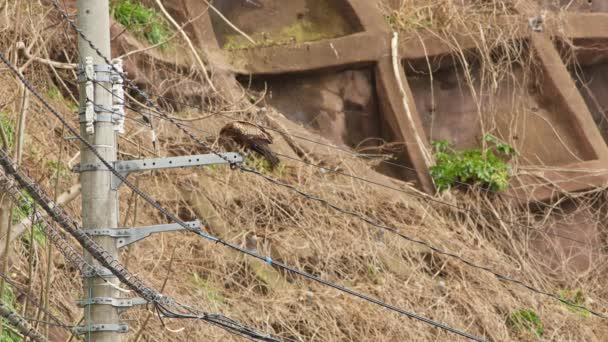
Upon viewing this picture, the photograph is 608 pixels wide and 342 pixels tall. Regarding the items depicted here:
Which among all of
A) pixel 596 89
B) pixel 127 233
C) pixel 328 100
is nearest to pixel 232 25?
pixel 328 100

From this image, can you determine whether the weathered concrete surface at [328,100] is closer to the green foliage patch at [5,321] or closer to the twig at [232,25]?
the twig at [232,25]

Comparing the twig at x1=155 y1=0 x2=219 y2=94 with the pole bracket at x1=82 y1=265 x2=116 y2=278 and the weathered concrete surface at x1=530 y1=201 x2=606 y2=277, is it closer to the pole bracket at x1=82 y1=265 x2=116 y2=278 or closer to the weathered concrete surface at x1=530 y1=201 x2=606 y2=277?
the weathered concrete surface at x1=530 y1=201 x2=606 y2=277

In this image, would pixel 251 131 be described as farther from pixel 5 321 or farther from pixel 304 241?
pixel 5 321

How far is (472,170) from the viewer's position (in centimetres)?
1445

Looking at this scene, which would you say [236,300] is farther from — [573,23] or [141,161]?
[573,23]

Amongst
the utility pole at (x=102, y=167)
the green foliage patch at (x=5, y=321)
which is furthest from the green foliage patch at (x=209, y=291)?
the utility pole at (x=102, y=167)

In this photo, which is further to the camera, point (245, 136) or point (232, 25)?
point (232, 25)

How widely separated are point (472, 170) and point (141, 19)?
400 cm

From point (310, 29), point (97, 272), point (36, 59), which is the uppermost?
point (310, 29)

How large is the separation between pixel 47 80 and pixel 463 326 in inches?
188

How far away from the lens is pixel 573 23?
613 inches

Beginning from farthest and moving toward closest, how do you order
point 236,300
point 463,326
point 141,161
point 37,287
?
point 463,326 → point 236,300 → point 37,287 → point 141,161

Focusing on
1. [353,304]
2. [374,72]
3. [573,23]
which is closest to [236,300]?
[353,304]

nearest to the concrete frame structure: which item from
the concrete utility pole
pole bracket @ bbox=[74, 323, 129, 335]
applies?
the concrete utility pole
